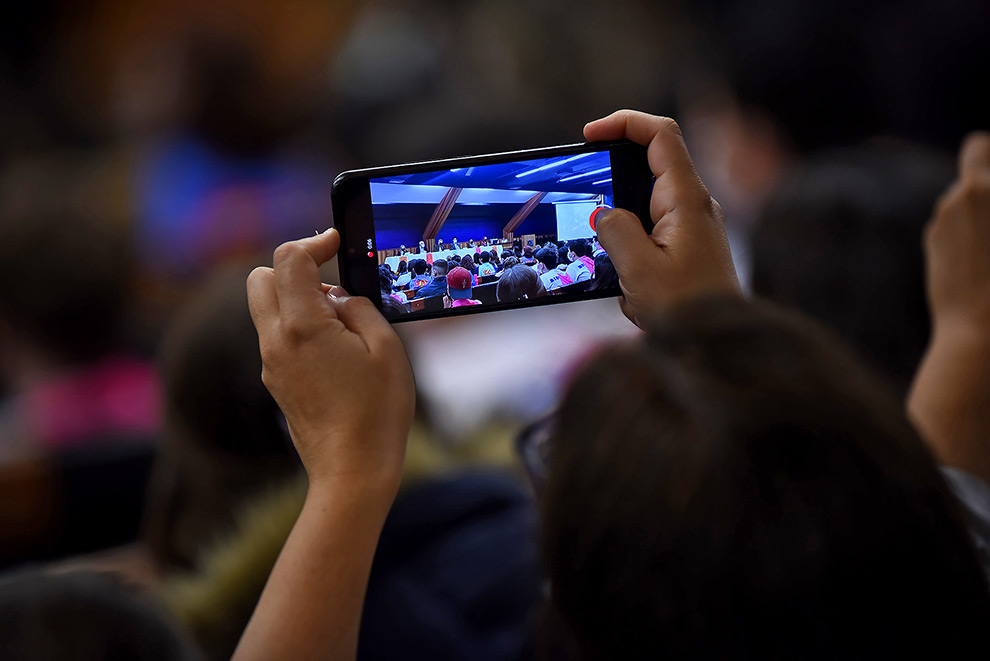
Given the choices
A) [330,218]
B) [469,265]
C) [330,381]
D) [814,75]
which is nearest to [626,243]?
[469,265]

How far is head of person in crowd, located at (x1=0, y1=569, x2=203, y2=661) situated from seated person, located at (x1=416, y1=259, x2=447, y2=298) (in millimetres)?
312

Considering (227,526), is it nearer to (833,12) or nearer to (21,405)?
(21,405)

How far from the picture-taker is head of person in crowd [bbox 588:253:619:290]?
63 cm

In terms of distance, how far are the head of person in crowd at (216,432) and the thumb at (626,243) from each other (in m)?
0.44

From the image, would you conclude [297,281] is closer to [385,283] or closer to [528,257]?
[385,283]

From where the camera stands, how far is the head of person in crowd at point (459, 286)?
0.63 metres

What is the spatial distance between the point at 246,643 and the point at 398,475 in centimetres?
14

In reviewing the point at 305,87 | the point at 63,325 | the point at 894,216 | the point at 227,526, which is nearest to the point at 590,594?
the point at 227,526

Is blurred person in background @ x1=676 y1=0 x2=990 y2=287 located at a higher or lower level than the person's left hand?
higher

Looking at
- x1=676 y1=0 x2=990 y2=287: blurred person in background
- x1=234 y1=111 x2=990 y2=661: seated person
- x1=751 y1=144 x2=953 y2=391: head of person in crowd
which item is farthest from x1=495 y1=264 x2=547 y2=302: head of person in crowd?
x1=676 y1=0 x2=990 y2=287: blurred person in background

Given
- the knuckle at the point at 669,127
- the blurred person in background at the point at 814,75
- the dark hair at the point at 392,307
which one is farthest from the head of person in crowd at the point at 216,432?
the blurred person in background at the point at 814,75

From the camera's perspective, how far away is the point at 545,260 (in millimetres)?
644

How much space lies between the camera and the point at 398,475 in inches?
19.4

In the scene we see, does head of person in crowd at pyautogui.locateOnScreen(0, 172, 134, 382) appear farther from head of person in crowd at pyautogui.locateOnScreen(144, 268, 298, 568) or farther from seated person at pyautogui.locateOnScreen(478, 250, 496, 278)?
seated person at pyautogui.locateOnScreen(478, 250, 496, 278)
